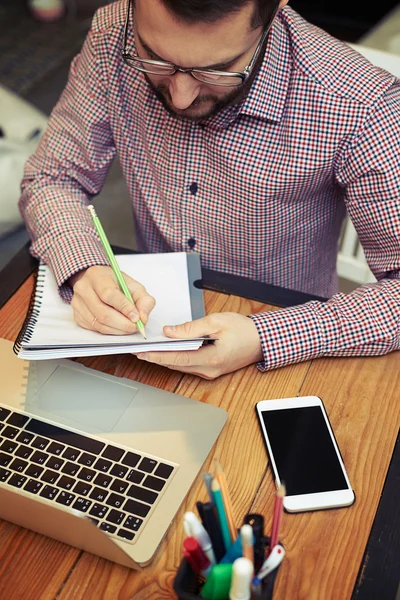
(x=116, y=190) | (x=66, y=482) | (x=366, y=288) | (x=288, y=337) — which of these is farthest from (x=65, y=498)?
(x=116, y=190)

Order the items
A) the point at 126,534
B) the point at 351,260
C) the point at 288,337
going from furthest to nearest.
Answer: the point at 351,260
the point at 288,337
the point at 126,534

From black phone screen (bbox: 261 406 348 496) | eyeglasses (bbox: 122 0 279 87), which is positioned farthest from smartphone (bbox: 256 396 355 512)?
eyeglasses (bbox: 122 0 279 87)

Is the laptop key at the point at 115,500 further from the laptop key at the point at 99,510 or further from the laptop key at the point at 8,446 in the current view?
the laptop key at the point at 8,446

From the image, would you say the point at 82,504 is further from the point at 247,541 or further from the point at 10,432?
the point at 247,541

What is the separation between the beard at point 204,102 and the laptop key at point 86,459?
21.4 inches

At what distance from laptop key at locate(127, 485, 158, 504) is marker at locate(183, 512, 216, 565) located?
170mm

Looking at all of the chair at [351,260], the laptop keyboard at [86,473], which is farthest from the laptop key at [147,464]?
the chair at [351,260]

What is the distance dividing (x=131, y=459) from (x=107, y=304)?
0.80ft

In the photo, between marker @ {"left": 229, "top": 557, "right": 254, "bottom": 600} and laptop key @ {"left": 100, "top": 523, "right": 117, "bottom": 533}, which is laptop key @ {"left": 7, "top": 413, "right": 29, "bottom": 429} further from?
marker @ {"left": 229, "top": 557, "right": 254, "bottom": 600}

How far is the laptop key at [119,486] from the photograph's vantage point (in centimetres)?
75

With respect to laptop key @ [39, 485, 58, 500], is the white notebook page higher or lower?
higher

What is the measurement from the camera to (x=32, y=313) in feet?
3.11

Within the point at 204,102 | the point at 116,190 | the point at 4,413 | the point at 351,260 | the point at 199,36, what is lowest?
the point at 116,190

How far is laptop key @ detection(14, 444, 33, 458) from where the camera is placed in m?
0.79
